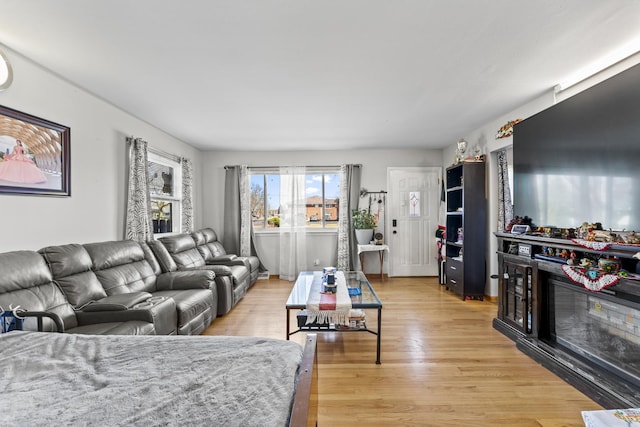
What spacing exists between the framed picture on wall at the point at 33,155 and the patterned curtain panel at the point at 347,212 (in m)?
4.06

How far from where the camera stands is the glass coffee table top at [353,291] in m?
2.69

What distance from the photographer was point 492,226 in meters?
4.20

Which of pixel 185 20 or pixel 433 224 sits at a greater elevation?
pixel 185 20

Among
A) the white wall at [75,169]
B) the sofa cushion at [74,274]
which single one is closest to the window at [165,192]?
the white wall at [75,169]

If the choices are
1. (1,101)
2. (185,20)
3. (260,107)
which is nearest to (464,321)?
(260,107)

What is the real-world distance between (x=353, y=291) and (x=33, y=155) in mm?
3110

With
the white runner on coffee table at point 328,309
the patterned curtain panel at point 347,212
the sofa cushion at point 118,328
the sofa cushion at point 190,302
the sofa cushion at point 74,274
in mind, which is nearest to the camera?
the sofa cushion at point 118,328

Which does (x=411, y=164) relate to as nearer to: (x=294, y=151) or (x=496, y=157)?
(x=496, y=157)

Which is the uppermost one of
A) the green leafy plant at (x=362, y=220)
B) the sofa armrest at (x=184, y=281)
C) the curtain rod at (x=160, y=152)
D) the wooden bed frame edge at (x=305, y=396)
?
the curtain rod at (x=160, y=152)

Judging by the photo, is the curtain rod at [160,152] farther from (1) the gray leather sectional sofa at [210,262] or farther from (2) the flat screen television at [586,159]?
(2) the flat screen television at [586,159]

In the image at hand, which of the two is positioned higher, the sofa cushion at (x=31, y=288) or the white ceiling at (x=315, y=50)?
the white ceiling at (x=315, y=50)

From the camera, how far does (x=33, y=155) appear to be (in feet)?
8.14

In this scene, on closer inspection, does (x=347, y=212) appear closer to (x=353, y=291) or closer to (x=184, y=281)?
(x=353, y=291)

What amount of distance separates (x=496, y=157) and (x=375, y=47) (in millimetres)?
2905
